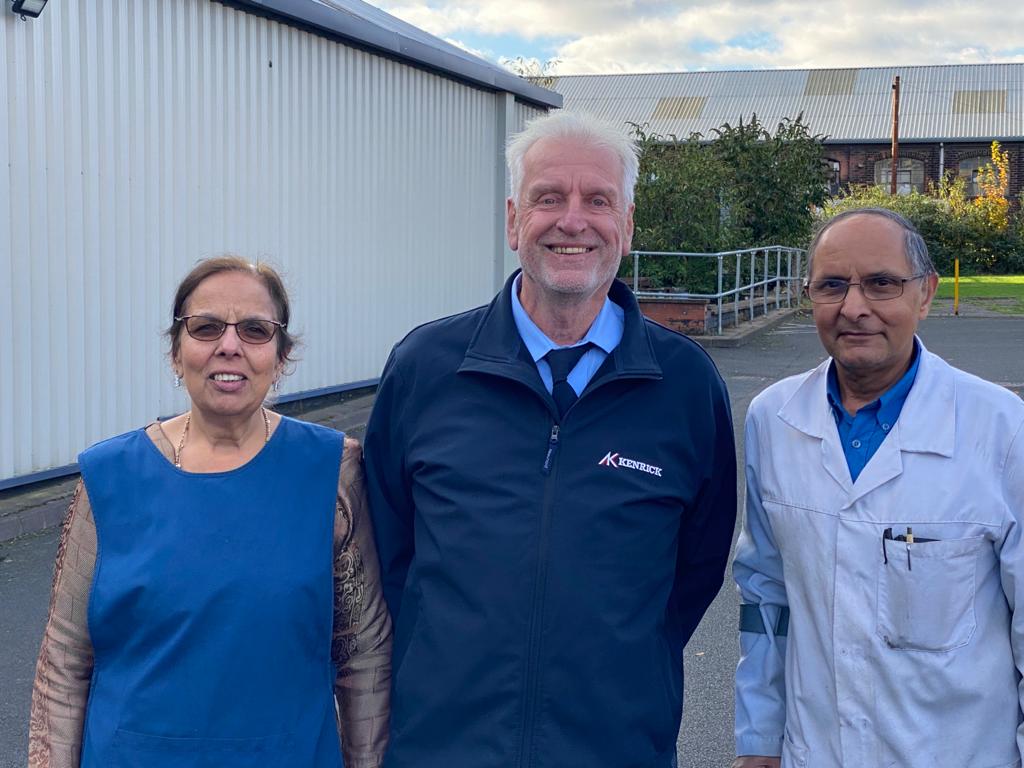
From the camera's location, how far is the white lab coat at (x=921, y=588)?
2.45m

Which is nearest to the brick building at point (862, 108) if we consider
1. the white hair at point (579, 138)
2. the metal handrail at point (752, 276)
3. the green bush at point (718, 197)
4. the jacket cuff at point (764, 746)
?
the green bush at point (718, 197)

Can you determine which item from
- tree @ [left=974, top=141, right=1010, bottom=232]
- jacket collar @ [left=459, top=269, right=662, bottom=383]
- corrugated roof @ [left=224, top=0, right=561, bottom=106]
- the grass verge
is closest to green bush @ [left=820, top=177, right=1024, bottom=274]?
→ tree @ [left=974, top=141, right=1010, bottom=232]

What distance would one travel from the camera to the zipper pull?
2.53m

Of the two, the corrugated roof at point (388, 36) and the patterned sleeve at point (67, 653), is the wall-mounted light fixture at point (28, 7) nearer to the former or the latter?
the corrugated roof at point (388, 36)

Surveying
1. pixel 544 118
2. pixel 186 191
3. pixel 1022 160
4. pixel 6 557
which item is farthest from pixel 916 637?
pixel 1022 160

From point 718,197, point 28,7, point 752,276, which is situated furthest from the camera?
point 718,197

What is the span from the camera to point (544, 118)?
290 centimetres

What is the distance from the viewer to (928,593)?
8.01ft

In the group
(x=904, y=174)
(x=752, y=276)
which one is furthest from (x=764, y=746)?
(x=904, y=174)

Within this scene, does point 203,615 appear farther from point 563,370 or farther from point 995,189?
point 995,189

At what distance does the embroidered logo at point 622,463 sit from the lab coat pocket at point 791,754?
0.66 m

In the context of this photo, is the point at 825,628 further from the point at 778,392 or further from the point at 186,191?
the point at 186,191

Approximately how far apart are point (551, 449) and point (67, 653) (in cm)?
104

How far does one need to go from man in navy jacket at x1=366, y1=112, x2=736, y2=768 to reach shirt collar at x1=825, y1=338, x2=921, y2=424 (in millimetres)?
248
